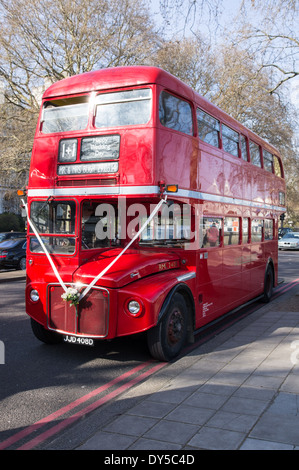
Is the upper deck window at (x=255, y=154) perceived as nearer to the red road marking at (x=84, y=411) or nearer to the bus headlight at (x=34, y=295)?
the red road marking at (x=84, y=411)

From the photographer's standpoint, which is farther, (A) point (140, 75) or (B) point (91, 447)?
(A) point (140, 75)

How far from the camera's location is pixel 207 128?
24.3 ft

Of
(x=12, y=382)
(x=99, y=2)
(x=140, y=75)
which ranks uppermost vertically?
(x=99, y=2)

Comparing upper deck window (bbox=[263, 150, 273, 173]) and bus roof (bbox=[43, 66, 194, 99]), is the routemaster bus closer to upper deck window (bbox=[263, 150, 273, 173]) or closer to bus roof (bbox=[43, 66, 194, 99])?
bus roof (bbox=[43, 66, 194, 99])

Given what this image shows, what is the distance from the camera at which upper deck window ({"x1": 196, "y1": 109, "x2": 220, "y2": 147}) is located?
281 inches

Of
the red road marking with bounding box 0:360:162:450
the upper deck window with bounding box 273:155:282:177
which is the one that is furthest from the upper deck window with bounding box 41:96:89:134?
the upper deck window with bounding box 273:155:282:177

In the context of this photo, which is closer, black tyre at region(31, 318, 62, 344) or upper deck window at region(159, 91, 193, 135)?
upper deck window at region(159, 91, 193, 135)

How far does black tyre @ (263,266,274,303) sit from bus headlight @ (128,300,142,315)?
6.44 metres

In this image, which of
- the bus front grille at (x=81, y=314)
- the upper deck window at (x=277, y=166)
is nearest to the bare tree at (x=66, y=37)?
the upper deck window at (x=277, y=166)

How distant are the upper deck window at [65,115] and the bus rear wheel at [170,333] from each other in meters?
2.91
